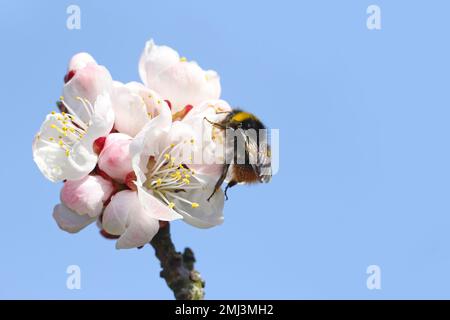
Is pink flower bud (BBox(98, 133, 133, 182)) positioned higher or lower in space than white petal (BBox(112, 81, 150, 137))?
lower

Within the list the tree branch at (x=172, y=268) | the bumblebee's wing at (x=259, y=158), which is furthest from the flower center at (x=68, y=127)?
the bumblebee's wing at (x=259, y=158)

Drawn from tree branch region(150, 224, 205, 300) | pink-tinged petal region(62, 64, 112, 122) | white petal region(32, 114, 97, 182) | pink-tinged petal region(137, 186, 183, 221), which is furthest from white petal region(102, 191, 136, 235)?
pink-tinged petal region(62, 64, 112, 122)

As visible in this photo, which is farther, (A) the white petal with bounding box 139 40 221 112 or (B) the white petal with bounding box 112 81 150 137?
(A) the white petal with bounding box 139 40 221 112

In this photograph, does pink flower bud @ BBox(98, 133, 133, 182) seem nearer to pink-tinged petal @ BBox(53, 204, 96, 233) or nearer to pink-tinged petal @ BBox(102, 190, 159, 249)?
pink-tinged petal @ BBox(102, 190, 159, 249)

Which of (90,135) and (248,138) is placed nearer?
(90,135)

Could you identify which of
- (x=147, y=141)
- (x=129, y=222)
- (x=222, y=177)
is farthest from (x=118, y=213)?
(x=222, y=177)
